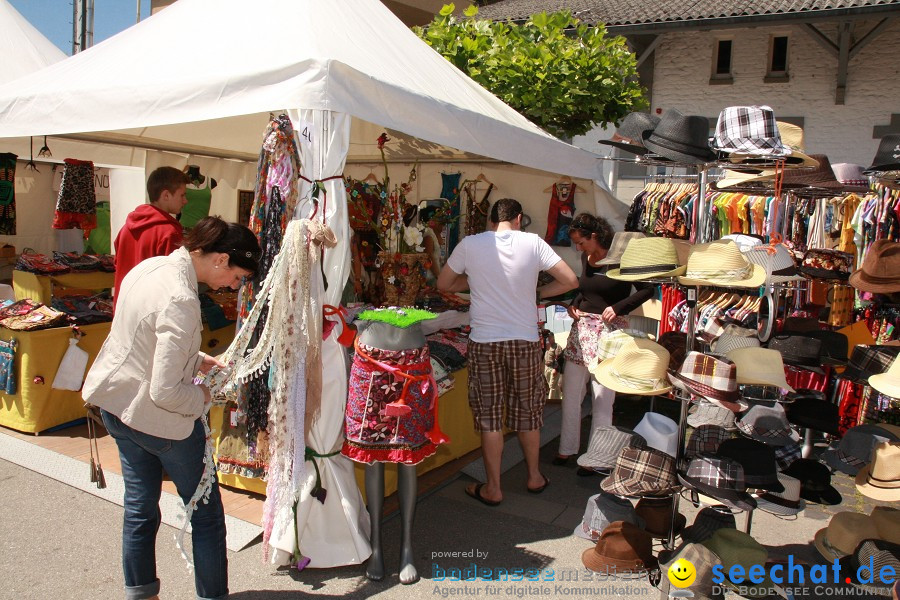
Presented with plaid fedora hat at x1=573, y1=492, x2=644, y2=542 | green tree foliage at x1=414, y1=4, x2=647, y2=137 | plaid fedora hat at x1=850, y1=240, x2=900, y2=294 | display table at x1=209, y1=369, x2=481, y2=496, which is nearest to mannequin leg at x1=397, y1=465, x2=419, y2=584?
display table at x1=209, y1=369, x2=481, y2=496

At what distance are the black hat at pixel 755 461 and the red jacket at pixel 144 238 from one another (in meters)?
3.02

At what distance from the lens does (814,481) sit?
3.10 meters

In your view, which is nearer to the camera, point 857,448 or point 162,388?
Answer: point 162,388

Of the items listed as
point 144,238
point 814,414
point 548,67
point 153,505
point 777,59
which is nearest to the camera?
point 153,505

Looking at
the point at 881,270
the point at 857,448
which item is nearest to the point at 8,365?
the point at 857,448

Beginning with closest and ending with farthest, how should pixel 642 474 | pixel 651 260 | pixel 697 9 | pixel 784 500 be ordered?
pixel 642 474 → pixel 784 500 → pixel 651 260 → pixel 697 9

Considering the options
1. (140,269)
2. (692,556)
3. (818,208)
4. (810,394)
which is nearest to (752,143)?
(810,394)

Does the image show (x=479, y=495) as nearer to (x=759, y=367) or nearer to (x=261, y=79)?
(x=759, y=367)

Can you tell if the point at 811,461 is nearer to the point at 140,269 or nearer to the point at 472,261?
the point at 472,261

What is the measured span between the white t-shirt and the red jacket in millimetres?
1665

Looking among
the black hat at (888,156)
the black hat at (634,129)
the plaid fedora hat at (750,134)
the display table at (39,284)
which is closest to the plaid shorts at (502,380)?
the black hat at (634,129)

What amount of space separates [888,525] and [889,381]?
0.75 metres

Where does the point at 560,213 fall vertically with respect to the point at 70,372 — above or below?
above

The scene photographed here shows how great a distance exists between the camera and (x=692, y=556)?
2.77m
